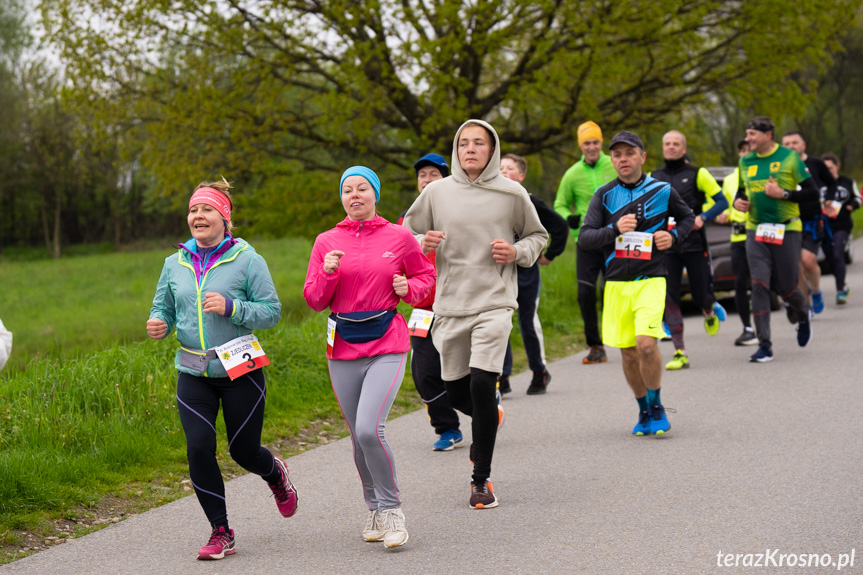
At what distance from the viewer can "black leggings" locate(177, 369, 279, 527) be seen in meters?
4.73

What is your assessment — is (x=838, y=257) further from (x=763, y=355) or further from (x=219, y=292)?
(x=219, y=292)

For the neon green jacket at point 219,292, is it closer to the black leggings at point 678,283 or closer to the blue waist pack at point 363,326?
→ the blue waist pack at point 363,326

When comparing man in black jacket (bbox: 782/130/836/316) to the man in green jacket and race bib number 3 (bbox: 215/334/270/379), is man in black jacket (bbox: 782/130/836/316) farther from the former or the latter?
race bib number 3 (bbox: 215/334/270/379)

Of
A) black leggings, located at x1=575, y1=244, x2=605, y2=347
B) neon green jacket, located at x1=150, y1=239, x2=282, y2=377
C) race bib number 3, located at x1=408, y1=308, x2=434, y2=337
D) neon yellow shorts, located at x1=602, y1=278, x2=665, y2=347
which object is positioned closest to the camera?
neon green jacket, located at x1=150, y1=239, x2=282, y2=377

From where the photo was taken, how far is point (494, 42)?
53.3ft

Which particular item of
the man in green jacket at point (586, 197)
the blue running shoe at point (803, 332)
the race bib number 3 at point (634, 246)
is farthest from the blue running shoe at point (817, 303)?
the race bib number 3 at point (634, 246)

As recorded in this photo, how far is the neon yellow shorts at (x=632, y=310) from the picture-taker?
22.1 feet

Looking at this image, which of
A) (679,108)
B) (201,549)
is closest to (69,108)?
(679,108)

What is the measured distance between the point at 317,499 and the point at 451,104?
40.7 ft

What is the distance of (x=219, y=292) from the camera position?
4.79 m

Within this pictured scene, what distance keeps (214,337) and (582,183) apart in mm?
5962

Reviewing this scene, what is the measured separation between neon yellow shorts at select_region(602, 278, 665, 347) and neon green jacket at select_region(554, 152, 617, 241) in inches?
121

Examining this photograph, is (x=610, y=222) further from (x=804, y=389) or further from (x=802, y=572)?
(x=802, y=572)

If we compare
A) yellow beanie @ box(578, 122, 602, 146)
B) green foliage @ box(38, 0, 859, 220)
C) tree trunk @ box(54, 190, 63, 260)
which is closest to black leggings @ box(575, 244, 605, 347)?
yellow beanie @ box(578, 122, 602, 146)
